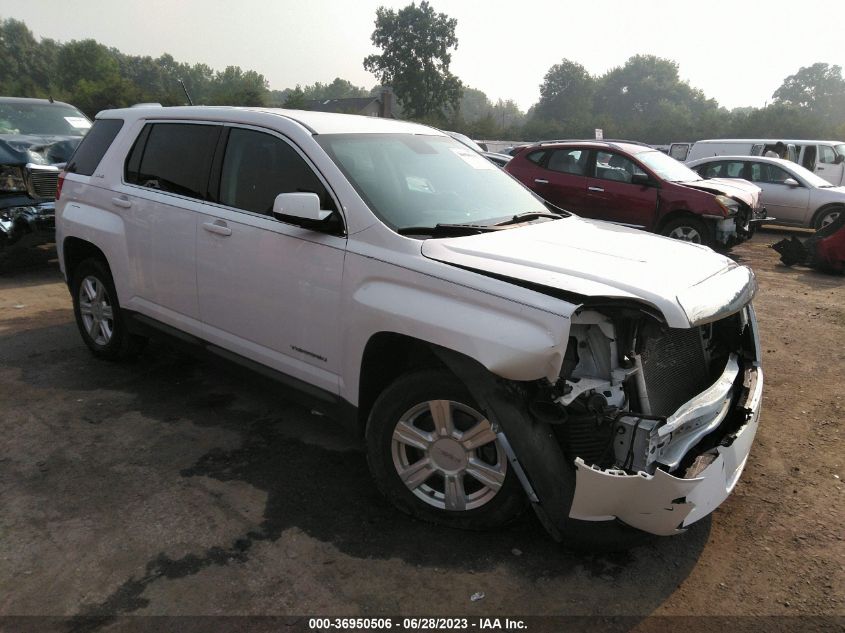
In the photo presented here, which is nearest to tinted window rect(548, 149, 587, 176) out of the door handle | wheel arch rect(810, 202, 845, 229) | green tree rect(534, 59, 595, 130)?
wheel arch rect(810, 202, 845, 229)

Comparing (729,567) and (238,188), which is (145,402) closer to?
(238,188)

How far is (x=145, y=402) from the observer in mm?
4410

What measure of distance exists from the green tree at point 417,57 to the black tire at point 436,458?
227 feet

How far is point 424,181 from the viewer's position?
3633 mm

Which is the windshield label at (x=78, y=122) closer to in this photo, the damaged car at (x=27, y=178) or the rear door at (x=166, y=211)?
the damaged car at (x=27, y=178)

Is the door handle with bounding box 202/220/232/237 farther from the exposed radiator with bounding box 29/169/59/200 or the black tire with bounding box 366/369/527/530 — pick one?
the exposed radiator with bounding box 29/169/59/200

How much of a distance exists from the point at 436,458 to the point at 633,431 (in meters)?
0.94

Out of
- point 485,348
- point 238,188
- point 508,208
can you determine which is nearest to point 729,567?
point 485,348

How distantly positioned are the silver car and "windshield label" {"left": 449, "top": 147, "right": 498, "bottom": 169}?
36.5ft

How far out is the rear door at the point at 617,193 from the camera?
991cm

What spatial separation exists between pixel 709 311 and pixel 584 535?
3.44 feet

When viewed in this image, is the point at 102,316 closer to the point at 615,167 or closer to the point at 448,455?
the point at 448,455

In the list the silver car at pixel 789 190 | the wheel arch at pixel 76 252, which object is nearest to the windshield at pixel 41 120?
the wheel arch at pixel 76 252

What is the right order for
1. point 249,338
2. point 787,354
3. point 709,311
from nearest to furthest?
1. point 709,311
2. point 249,338
3. point 787,354
